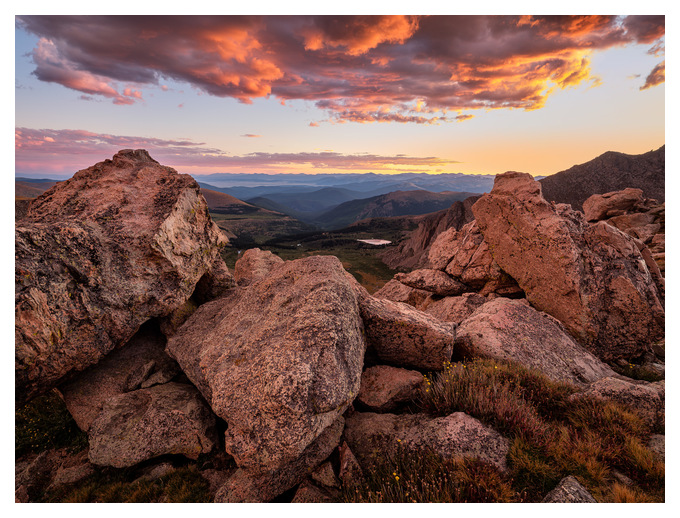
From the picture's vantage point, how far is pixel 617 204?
36.1 meters

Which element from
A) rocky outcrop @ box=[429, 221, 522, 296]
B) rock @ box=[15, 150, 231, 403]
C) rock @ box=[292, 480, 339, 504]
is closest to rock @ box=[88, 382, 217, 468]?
rock @ box=[15, 150, 231, 403]

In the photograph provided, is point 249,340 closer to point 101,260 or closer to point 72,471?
point 101,260

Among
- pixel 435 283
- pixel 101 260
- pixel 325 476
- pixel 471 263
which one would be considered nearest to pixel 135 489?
pixel 325 476

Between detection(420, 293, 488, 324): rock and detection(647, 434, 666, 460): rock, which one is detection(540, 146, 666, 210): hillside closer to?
detection(420, 293, 488, 324): rock

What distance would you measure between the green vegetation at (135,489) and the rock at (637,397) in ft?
28.7

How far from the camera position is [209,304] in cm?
1077

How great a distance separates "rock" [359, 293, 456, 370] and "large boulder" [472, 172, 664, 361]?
22.1 feet

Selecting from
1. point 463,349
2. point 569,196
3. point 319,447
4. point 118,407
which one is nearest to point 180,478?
point 118,407

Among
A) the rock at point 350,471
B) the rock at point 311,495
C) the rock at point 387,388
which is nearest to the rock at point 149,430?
the rock at point 311,495

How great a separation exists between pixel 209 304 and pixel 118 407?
3968 millimetres

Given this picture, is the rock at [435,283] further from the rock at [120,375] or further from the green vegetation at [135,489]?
the green vegetation at [135,489]

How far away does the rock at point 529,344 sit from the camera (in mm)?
8828

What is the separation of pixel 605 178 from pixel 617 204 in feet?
205

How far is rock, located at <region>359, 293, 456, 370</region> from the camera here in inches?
319
